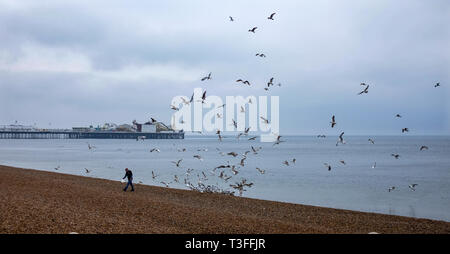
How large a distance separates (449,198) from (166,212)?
78.9 ft

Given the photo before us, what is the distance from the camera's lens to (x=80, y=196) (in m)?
20.5

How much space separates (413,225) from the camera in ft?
59.5

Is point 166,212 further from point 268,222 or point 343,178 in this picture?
point 343,178
